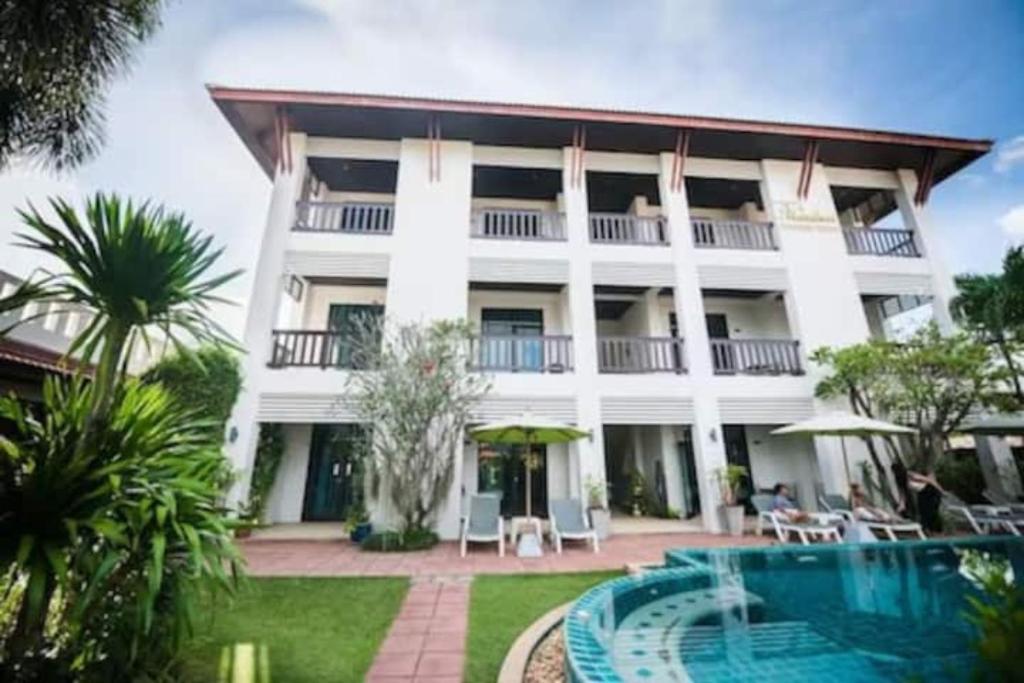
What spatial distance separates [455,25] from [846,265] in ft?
37.8

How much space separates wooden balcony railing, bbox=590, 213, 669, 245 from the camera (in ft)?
39.8

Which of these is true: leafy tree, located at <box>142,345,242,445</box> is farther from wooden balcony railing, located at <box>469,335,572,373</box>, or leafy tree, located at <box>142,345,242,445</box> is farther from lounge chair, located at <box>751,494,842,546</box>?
lounge chair, located at <box>751,494,842,546</box>

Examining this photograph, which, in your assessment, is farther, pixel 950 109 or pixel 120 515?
pixel 950 109

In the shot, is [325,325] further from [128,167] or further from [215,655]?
[215,655]

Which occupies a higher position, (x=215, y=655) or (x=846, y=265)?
(x=846, y=265)

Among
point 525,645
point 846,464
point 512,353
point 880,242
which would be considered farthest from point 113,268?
point 880,242

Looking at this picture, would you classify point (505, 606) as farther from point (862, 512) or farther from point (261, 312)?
point (261, 312)

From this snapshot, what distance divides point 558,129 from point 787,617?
11.4 metres

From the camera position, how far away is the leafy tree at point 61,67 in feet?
14.3

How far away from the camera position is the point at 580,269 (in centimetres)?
1148

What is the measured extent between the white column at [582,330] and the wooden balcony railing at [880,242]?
7.66m

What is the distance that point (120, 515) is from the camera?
2.80 metres

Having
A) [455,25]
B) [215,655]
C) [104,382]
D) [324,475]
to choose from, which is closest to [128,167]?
[104,382]

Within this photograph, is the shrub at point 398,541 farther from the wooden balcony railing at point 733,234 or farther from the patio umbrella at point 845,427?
the wooden balcony railing at point 733,234
